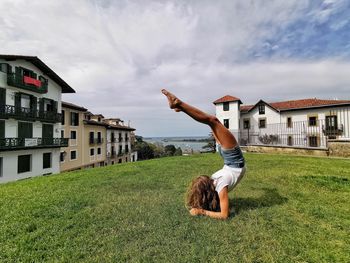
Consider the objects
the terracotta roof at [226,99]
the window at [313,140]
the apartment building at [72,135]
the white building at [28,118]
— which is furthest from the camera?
the terracotta roof at [226,99]

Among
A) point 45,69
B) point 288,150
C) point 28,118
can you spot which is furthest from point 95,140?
point 288,150

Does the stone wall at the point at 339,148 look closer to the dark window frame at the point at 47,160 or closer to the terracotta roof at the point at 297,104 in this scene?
the terracotta roof at the point at 297,104

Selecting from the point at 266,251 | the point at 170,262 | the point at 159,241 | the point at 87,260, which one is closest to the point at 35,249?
the point at 87,260

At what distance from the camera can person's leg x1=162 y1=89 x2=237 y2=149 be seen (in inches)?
119

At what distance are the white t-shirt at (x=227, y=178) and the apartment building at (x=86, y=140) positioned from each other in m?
29.7

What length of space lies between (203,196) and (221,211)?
0.37m

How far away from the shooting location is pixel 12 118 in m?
19.8

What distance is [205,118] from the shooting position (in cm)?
319

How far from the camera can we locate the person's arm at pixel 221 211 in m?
3.15

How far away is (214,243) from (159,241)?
697mm

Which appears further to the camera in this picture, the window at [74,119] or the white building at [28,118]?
the window at [74,119]

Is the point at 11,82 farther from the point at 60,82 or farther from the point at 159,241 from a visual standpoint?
the point at 159,241

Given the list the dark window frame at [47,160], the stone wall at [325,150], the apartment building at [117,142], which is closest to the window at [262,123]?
the stone wall at [325,150]

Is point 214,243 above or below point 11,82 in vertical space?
below
